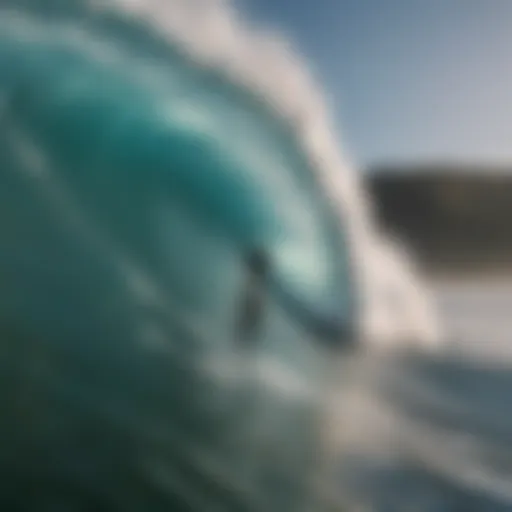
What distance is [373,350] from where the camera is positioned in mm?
1857

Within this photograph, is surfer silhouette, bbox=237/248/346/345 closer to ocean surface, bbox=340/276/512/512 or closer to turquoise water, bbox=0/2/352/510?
turquoise water, bbox=0/2/352/510

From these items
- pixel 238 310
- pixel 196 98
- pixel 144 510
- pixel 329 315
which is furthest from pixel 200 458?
pixel 196 98

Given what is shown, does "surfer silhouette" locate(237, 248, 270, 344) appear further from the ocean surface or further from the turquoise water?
the ocean surface

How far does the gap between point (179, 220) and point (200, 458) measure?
44 centimetres

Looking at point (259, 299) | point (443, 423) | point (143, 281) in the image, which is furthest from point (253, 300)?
point (443, 423)

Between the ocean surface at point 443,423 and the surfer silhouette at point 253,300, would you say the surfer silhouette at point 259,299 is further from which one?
the ocean surface at point 443,423

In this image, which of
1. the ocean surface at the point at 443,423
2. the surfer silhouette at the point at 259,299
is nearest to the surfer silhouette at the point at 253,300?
the surfer silhouette at the point at 259,299

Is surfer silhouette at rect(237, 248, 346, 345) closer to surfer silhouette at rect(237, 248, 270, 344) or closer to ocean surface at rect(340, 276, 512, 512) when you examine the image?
surfer silhouette at rect(237, 248, 270, 344)

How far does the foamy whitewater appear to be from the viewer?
5.41ft

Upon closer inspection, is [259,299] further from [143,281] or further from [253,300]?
[143,281]

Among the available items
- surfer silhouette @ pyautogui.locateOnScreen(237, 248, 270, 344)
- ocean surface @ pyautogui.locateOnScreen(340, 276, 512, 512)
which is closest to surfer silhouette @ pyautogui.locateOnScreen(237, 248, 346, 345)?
surfer silhouette @ pyautogui.locateOnScreen(237, 248, 270, 344)

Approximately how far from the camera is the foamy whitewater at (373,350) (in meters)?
1.65

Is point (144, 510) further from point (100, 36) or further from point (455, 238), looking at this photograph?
point (455, 238)

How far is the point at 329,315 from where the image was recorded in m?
1.72
